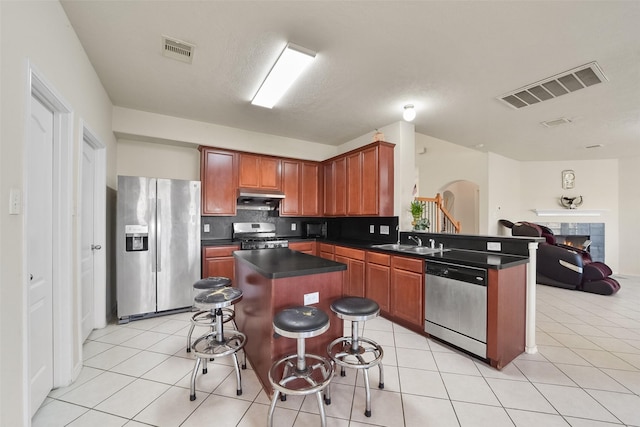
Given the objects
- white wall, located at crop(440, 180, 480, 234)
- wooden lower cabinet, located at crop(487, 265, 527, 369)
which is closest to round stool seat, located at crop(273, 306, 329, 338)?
wooden lower cabinet, located at crop(487, 265, 527, 369)

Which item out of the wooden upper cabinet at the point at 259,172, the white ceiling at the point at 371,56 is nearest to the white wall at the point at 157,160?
the white ceiling at the point at 371,56

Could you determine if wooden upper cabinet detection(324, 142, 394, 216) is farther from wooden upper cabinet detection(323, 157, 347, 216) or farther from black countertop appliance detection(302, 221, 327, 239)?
black countertop appliance detection(302, 221, 327, 239)

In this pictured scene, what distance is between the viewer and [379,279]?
11.0 ft

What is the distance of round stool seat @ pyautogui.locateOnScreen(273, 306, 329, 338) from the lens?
147 cm

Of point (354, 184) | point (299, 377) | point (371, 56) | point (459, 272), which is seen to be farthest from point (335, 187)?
point (299, 377)

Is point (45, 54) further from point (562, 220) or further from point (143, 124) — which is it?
point (562, 220)

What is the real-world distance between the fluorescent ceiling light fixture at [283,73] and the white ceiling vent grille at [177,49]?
71 cm

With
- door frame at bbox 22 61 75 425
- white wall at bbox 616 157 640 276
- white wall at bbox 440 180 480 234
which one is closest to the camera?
door frame at bbox 22 61 75 425

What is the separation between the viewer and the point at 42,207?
68.6 inches

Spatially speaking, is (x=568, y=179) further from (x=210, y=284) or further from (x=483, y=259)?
Answer: (x=210, y=284)

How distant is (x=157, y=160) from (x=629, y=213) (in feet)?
32.9

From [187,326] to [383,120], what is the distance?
151 inches

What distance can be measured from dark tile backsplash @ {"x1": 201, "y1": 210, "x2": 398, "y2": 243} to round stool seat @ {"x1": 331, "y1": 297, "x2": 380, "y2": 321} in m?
2.19

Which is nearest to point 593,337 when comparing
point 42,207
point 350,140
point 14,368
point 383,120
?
point 383,120
